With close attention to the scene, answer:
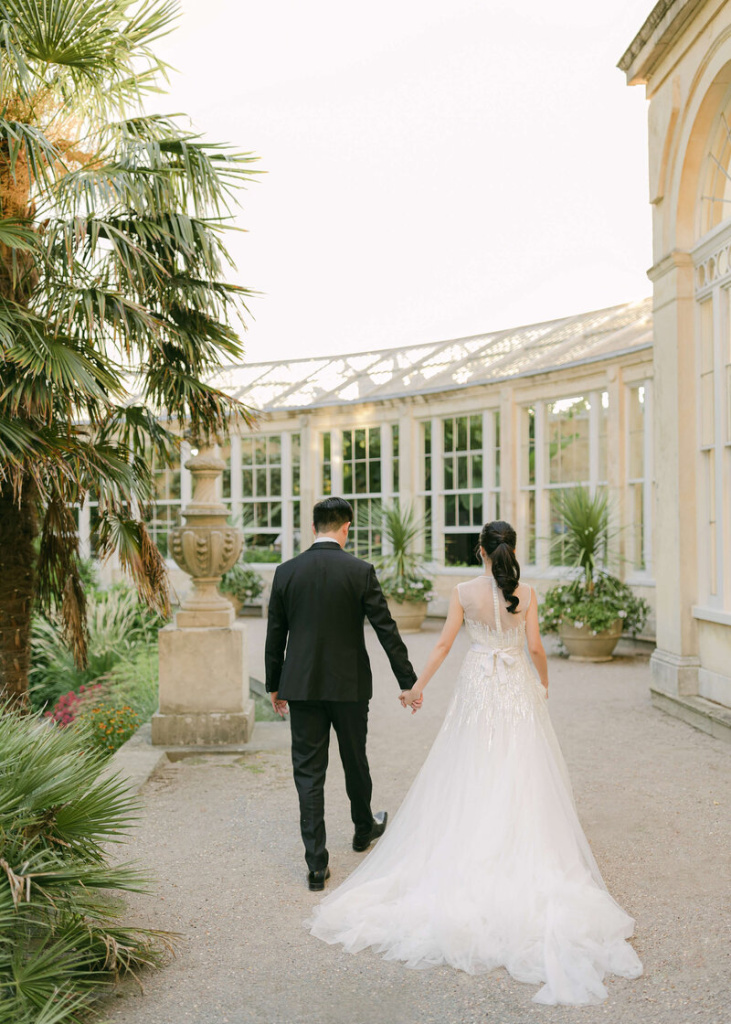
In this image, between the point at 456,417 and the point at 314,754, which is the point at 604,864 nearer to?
the point at 314,754

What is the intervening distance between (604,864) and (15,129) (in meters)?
5.49

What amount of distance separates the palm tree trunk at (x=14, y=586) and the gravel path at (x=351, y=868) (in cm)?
133

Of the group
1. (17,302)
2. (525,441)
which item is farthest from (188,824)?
(525,441)

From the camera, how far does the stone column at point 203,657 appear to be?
6.54m

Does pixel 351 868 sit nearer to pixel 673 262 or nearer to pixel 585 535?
pixel 673 262

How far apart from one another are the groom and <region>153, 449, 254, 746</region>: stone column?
256 cm

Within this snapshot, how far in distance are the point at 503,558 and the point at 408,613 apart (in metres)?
10.4

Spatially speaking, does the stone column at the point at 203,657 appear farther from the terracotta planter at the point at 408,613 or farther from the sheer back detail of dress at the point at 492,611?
the terracotta planter at the point at 408,613

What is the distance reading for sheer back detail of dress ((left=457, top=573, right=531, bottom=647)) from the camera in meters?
3.90

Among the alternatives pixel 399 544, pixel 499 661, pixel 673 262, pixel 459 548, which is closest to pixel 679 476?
pixel 673 262

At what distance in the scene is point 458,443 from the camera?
52.0ft

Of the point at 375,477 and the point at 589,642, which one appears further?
the point at 375,477

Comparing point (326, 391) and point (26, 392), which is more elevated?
point (326, 391)

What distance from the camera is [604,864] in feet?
13.4
